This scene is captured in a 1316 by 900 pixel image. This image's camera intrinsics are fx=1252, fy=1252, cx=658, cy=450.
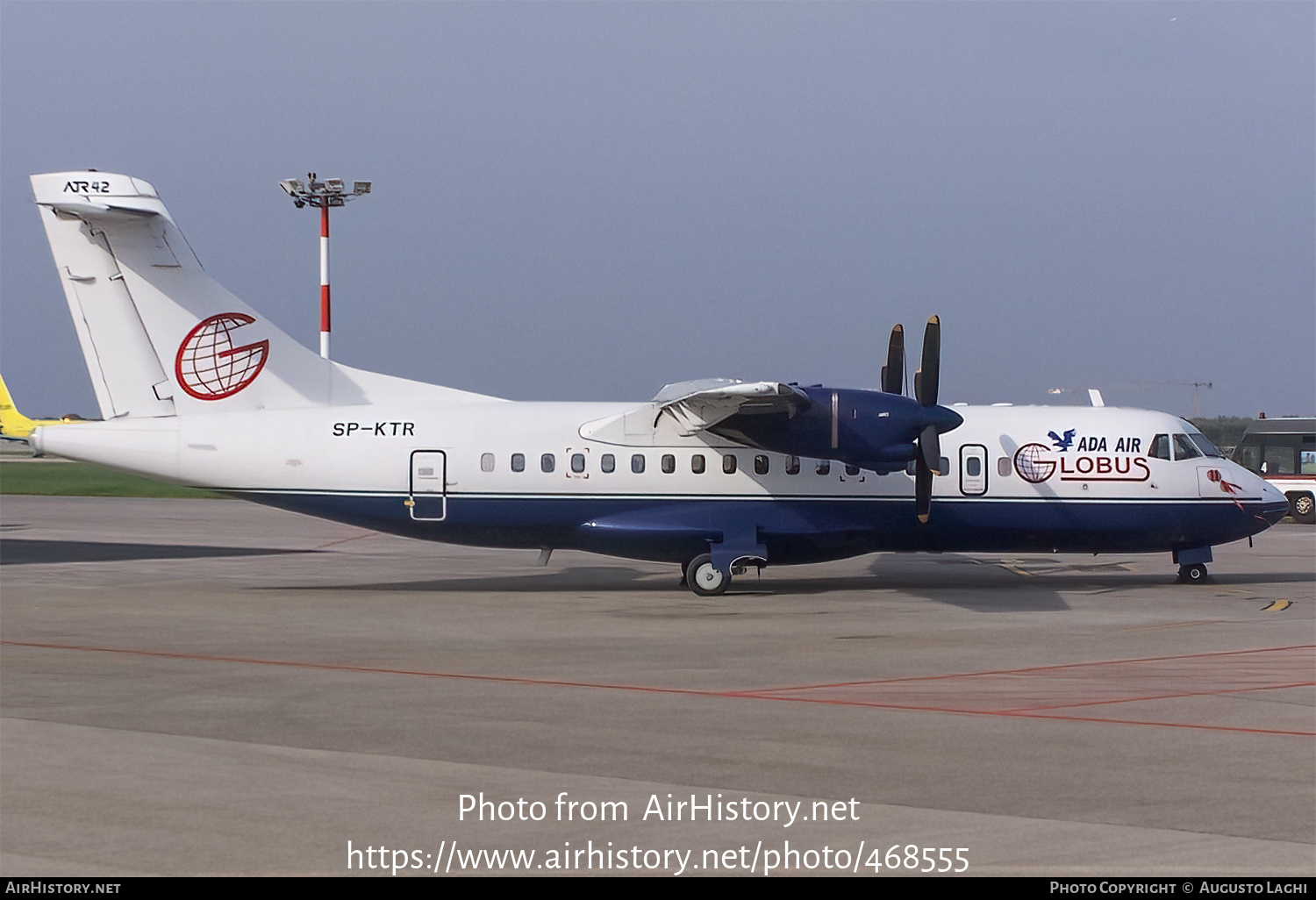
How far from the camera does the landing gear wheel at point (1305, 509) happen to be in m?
43.6

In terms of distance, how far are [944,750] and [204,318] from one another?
15580 millimetres

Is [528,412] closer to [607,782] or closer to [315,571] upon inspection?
[315,571]

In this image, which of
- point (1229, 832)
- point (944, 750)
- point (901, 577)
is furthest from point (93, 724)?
point (901, 577)

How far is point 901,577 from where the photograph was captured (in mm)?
24922

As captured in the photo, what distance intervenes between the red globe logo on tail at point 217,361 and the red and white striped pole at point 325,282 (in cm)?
1609

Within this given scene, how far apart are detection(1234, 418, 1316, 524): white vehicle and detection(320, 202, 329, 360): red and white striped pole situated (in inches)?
1326

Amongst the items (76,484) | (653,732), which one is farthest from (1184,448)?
(76,484)

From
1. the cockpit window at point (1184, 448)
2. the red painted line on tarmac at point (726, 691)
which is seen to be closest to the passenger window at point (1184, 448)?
the cockpit window at point (1184, 448)

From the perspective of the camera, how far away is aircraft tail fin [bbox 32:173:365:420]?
20297 mm

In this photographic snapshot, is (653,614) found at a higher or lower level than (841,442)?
lower

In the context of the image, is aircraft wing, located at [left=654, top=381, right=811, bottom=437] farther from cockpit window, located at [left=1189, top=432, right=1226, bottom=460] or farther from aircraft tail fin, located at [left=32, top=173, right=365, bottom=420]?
cockpit window, located at [left=1189, top=432, right=1226, bottom=460]

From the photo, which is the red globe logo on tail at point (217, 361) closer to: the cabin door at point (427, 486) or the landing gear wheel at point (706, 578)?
the cabin door at point (427, 486)

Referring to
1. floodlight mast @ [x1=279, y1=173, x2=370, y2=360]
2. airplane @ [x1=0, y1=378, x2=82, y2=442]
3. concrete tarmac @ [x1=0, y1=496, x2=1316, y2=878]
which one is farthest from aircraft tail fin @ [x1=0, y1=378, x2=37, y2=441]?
concrete tarmac @ [x1=0, y1=496, x2=1316, y2=878]

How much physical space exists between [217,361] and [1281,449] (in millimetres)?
41355
